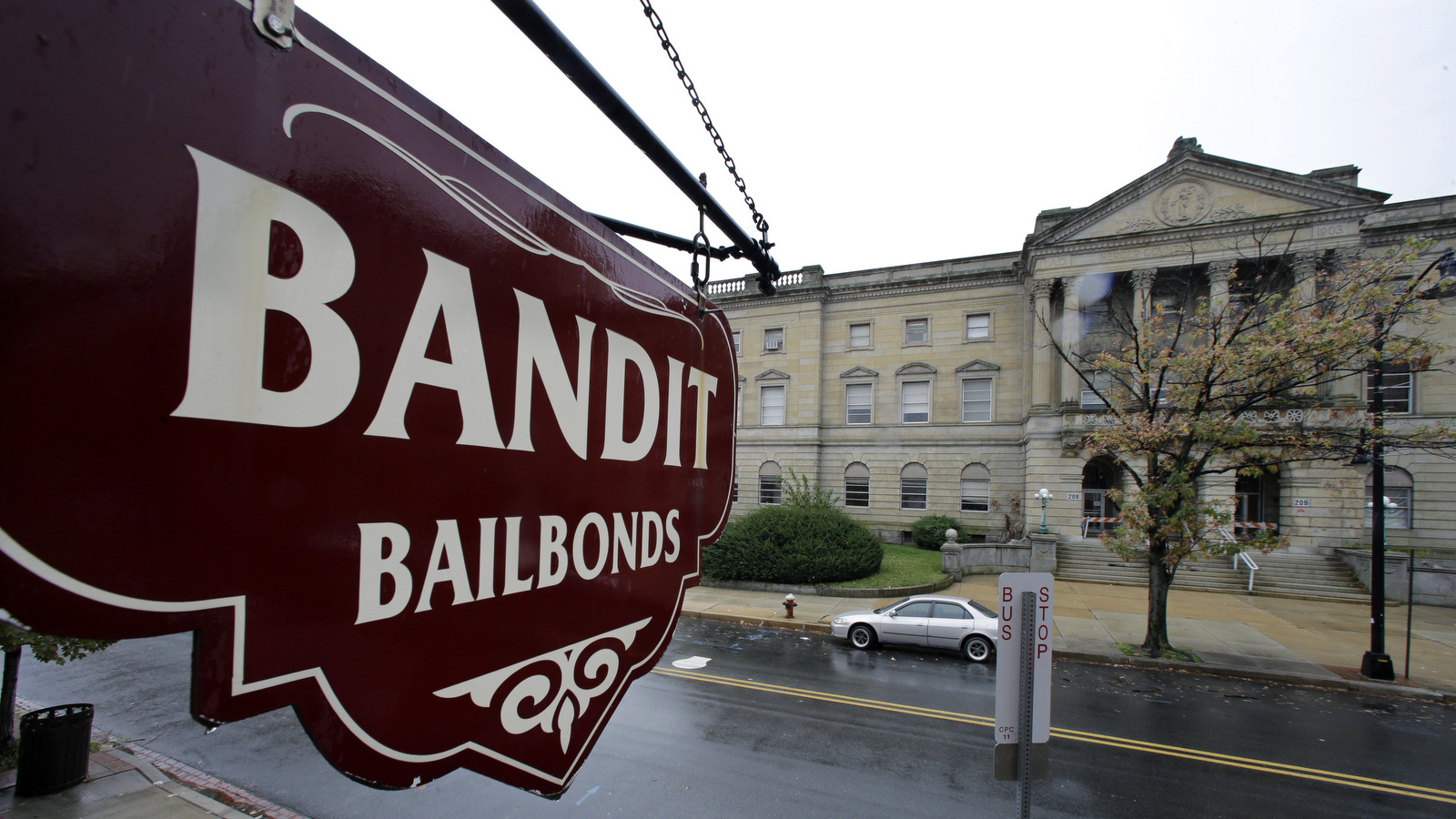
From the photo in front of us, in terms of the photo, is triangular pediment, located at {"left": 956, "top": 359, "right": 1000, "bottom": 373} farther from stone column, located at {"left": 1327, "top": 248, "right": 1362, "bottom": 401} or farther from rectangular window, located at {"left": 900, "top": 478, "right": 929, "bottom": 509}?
stone column, located at {"left": 1327, "top": 248, "right": 1362, "bottom": 401}

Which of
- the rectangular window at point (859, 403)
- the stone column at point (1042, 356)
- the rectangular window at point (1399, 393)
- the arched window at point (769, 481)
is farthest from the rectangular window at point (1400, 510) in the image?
the arched window at point (769, 481)

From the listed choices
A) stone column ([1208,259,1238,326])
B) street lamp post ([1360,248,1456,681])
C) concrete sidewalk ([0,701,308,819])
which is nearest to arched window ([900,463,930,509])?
stone column ([1208,259,1238,326])

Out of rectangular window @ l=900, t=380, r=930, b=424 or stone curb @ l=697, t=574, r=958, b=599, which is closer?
stone curb @ l=697, t=574, r=958, b=599

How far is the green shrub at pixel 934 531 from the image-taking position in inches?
1087

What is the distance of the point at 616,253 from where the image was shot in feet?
5.32

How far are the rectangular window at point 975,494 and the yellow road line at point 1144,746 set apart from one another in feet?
69.0

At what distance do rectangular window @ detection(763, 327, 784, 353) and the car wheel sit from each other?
22172 mm

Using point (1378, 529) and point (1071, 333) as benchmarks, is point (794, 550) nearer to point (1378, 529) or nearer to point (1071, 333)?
point (1378, 529)

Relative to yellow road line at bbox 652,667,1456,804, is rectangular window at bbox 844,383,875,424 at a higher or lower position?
higher

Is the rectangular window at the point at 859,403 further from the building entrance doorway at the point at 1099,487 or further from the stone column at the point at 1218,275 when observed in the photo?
the stone column at the point at 1218,275

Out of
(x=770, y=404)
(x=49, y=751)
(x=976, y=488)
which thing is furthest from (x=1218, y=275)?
(x=49, y=751)

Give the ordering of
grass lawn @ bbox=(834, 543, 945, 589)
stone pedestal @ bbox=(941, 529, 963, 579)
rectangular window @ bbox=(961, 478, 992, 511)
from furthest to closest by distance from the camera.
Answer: rectangular window @ bbox=(961, 478, 992, 511) < stone pedestal @ bbox=(941, 529, 963, 579) < grass lawn @ bbox=(834, 543, 945, 589)

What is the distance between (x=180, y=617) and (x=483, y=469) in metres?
0.48

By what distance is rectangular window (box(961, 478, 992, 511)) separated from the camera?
2894 cm
